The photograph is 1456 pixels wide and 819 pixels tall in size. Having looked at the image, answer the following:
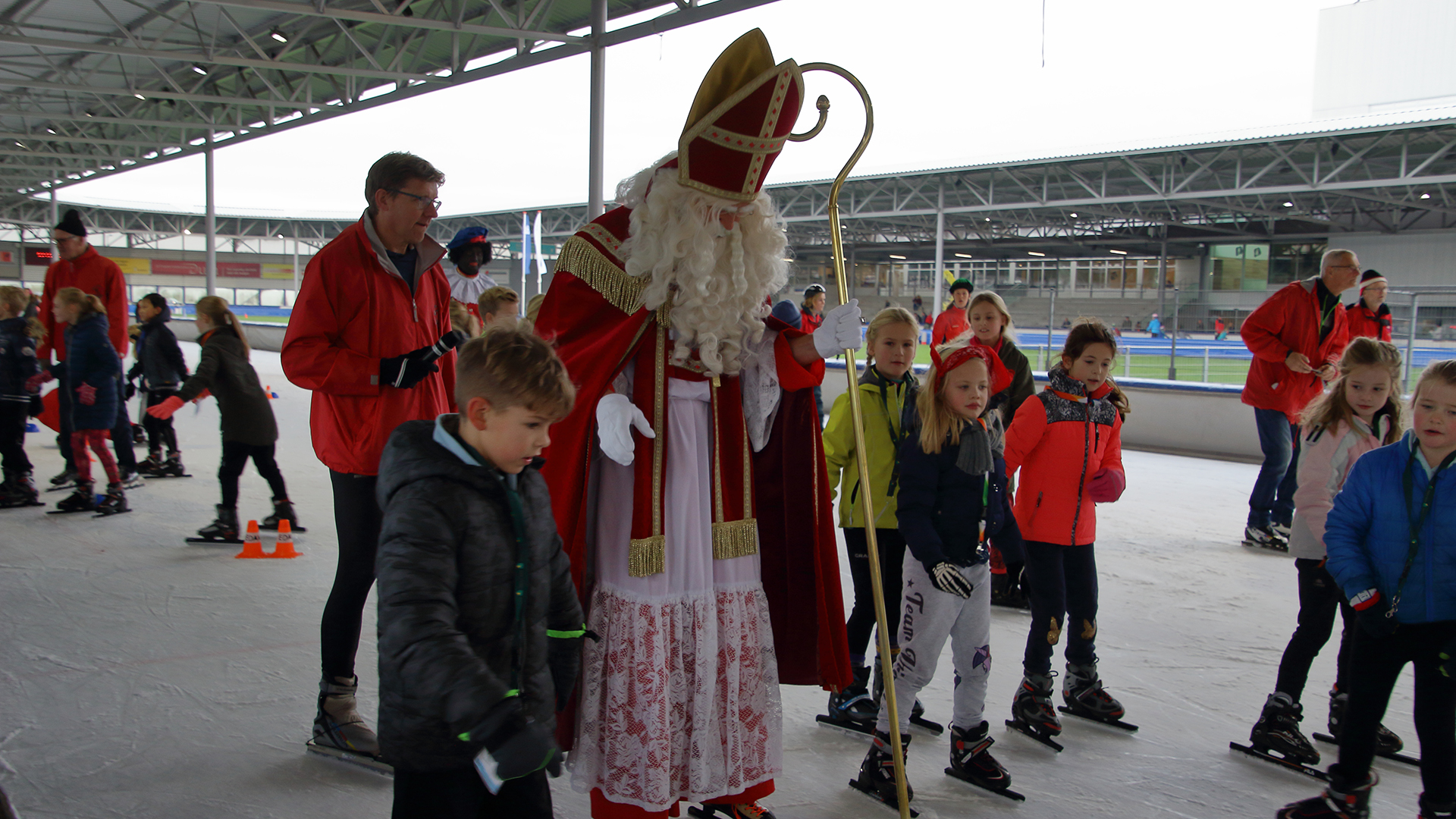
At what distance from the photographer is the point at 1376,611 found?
2.22 m

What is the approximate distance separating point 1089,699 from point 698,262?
6.71ft

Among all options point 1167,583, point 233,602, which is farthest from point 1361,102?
point 233,602

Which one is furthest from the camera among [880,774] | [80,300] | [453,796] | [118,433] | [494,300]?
[118,433]

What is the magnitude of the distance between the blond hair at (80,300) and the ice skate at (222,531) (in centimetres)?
148

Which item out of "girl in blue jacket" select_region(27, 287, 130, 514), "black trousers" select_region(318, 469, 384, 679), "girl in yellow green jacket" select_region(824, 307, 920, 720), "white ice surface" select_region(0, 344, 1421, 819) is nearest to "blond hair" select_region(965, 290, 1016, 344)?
"girl in yellow green jacket" select_region(824, 307, 920, 720)

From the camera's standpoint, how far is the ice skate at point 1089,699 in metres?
3.00

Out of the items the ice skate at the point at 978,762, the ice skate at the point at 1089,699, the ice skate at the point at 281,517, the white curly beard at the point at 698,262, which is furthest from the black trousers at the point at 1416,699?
the ice skate at the point at 281,517

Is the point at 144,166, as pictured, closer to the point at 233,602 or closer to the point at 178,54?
the point at 178,54

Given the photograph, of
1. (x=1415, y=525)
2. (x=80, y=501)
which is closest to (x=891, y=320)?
(x=1415, y=525)

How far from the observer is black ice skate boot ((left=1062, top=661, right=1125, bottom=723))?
118 inches

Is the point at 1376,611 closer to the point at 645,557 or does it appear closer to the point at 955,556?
the point at 955,556

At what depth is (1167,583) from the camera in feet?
15.3

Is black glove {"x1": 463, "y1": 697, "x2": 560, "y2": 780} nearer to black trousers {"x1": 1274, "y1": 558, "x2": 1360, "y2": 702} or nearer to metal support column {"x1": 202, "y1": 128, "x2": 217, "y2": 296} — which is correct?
black trousers {"x1": 1274, "y1": 558, "x2": 1360, "y2": 702}

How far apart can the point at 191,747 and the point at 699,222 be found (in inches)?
83.7
